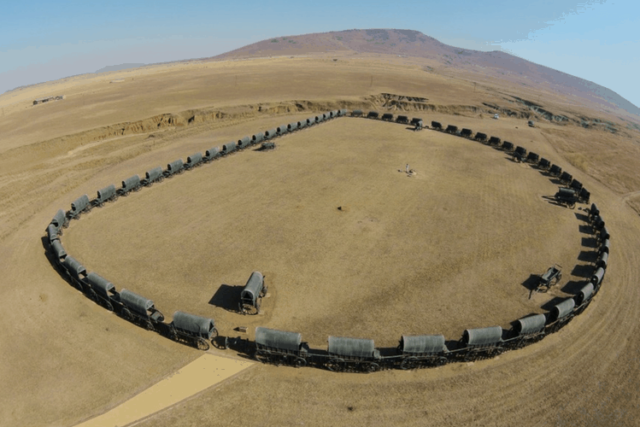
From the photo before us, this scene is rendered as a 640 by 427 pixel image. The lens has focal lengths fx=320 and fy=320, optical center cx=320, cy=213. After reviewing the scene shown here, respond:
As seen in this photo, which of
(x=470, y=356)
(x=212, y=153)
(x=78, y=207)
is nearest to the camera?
(x=470, y=356)

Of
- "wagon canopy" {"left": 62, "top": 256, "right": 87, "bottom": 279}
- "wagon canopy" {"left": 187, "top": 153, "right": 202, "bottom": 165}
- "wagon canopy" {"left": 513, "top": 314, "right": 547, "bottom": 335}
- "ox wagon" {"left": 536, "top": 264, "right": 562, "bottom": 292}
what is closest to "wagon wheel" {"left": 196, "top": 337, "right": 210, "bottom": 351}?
"wagon canopy" {"left": 62, "top": 256, "right": 87, "bottom": 279}

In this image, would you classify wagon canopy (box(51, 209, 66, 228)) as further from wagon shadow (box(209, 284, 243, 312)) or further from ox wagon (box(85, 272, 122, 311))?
wagon shadow (box(209, 284, 243, 312))

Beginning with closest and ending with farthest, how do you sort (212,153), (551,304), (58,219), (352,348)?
(352,348) < (551,304) < (58,219) < (212,153)

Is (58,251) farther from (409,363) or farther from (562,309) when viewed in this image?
(562,309)

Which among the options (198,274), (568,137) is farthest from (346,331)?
(568,137)

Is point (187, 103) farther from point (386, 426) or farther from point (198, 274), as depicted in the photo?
point (386, 426)

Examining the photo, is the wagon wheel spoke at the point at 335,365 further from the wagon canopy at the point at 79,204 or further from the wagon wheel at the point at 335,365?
the wagon canopy at the point at 79,204

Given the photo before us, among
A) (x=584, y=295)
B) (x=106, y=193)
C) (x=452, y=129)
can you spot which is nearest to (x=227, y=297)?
(x=106, y=193)
